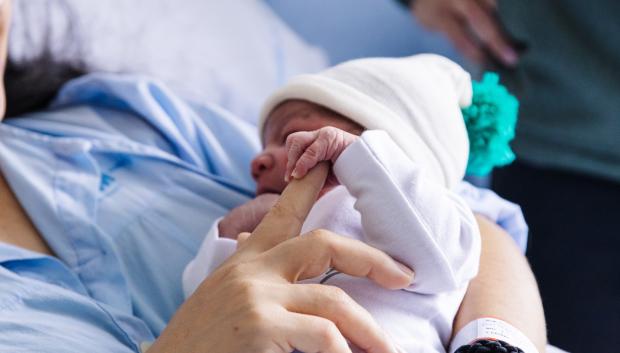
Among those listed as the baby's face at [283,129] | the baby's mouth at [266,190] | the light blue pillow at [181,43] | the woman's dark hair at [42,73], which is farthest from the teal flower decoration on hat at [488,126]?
the woman's dark hair at [42,73]

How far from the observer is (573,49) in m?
1.41

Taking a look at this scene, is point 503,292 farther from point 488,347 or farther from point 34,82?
point 34,82

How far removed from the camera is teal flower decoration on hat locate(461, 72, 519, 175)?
1070 mm

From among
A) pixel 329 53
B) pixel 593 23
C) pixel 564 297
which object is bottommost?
pixel 564 297

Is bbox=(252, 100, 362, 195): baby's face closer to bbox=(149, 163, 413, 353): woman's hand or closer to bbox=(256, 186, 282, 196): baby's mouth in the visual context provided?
bbox=(256, 186, 282, 196): baby's mouth

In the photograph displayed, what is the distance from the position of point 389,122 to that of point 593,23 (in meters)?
0.60

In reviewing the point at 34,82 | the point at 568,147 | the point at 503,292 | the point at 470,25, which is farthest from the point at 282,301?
the point at 470,25

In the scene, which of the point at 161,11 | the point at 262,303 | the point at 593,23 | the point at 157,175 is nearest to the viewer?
the point at 262,303

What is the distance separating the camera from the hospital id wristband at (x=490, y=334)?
32.9 inches

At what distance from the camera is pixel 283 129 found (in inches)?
42.4

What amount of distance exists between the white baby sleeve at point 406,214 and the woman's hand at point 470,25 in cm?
75

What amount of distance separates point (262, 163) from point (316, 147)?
25 centimetres

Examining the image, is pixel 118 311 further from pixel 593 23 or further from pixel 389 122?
pixel 593 23

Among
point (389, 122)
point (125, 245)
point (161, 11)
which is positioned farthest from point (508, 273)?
point (161, 11)
